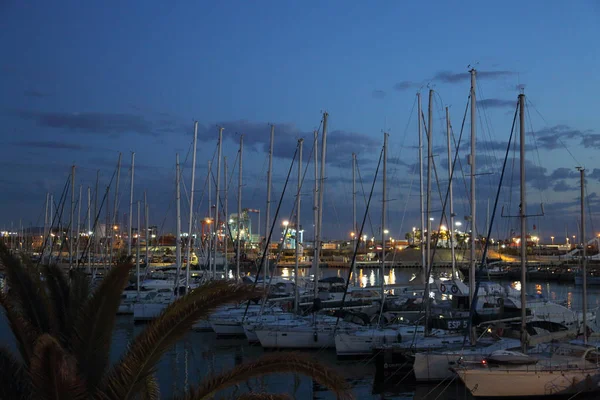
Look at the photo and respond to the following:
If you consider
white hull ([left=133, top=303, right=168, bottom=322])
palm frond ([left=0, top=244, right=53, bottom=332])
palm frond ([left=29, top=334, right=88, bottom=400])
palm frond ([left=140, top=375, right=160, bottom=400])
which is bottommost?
white hull ([left=133, top=303, right=168, bottom=322])

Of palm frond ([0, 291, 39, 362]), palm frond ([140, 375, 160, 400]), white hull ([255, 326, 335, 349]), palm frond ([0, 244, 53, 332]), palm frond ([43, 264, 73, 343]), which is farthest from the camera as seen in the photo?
white hull ([255, 326, 335, 349])

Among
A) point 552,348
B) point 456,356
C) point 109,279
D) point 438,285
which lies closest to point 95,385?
point 109,279

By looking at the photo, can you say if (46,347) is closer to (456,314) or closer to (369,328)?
(369,328)

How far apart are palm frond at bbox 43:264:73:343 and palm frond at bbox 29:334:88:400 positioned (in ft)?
10.6

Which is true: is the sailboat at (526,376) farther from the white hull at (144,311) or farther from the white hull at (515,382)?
the white hull at (144,311)

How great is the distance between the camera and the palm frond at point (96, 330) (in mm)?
8258

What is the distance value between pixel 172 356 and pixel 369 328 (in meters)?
9.24

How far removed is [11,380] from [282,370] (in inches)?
149

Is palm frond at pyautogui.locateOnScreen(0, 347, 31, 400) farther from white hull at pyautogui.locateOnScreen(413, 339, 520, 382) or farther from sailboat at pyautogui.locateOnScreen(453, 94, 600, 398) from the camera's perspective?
white hull at pyautogui.locateOnScreen(413, 339, 520, 382)

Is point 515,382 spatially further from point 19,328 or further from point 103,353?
point 19,328

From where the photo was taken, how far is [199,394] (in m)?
7.62

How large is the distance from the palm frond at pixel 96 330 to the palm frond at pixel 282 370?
5.20ft

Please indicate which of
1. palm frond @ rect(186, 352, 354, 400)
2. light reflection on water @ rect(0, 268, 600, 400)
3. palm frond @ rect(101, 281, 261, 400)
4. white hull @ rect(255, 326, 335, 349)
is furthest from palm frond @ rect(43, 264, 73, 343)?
white hull @ rect(255, 326, 335, 349)

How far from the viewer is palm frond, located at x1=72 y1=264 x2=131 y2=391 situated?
8.26 metres
